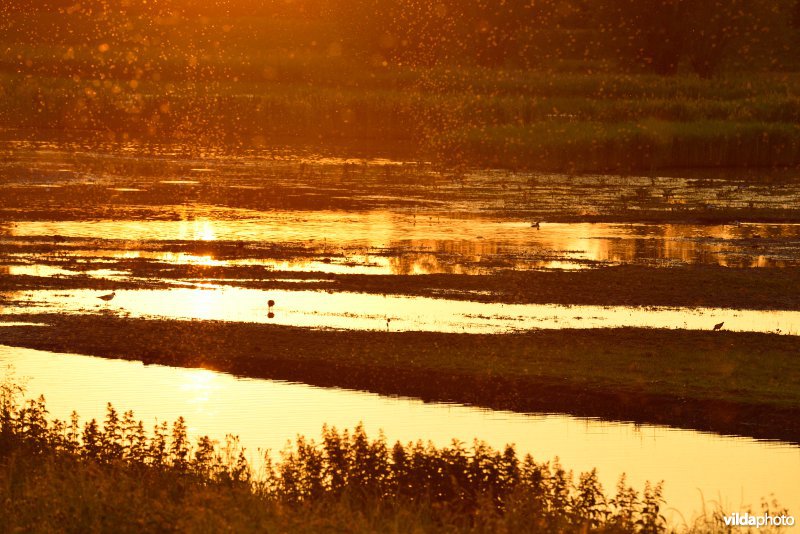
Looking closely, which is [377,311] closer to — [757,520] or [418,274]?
[418,274]

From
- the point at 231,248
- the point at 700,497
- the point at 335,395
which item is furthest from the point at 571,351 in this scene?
the point at 231,248

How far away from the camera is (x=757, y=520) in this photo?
1253 centimetres

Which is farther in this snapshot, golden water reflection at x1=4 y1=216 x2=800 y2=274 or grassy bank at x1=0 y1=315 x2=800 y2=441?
golden water reflection at x1=4 y1=216 x2=800 y2=274

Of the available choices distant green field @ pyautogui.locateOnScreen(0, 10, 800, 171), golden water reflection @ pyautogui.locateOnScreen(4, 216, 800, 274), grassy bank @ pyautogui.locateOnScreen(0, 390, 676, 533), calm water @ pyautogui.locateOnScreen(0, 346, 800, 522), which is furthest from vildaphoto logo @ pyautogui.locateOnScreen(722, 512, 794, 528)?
distant green field @ pyautogui.locateOnScreen(0, 10, 800, 171)

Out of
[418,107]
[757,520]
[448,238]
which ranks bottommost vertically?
[757,520]

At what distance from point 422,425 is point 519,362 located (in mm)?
3207

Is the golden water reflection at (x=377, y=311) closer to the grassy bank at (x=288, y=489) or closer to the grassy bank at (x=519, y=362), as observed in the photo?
the grassy bank at (x=519, y=362)

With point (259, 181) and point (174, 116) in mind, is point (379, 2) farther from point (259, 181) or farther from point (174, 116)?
point (259, 181)

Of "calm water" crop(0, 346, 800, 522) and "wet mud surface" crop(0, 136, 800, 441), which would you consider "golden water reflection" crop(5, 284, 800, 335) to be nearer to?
"wet mud surface" crop(0, 136, 800, 441)

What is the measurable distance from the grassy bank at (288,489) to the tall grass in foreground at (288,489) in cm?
2

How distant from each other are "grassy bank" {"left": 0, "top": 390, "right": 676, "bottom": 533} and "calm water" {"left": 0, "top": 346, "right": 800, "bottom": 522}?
90 cm

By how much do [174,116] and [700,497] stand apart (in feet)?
169

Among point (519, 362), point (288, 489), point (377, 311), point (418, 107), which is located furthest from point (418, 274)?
point (418, 107)

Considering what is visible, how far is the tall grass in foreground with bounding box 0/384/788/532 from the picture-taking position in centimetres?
1087
